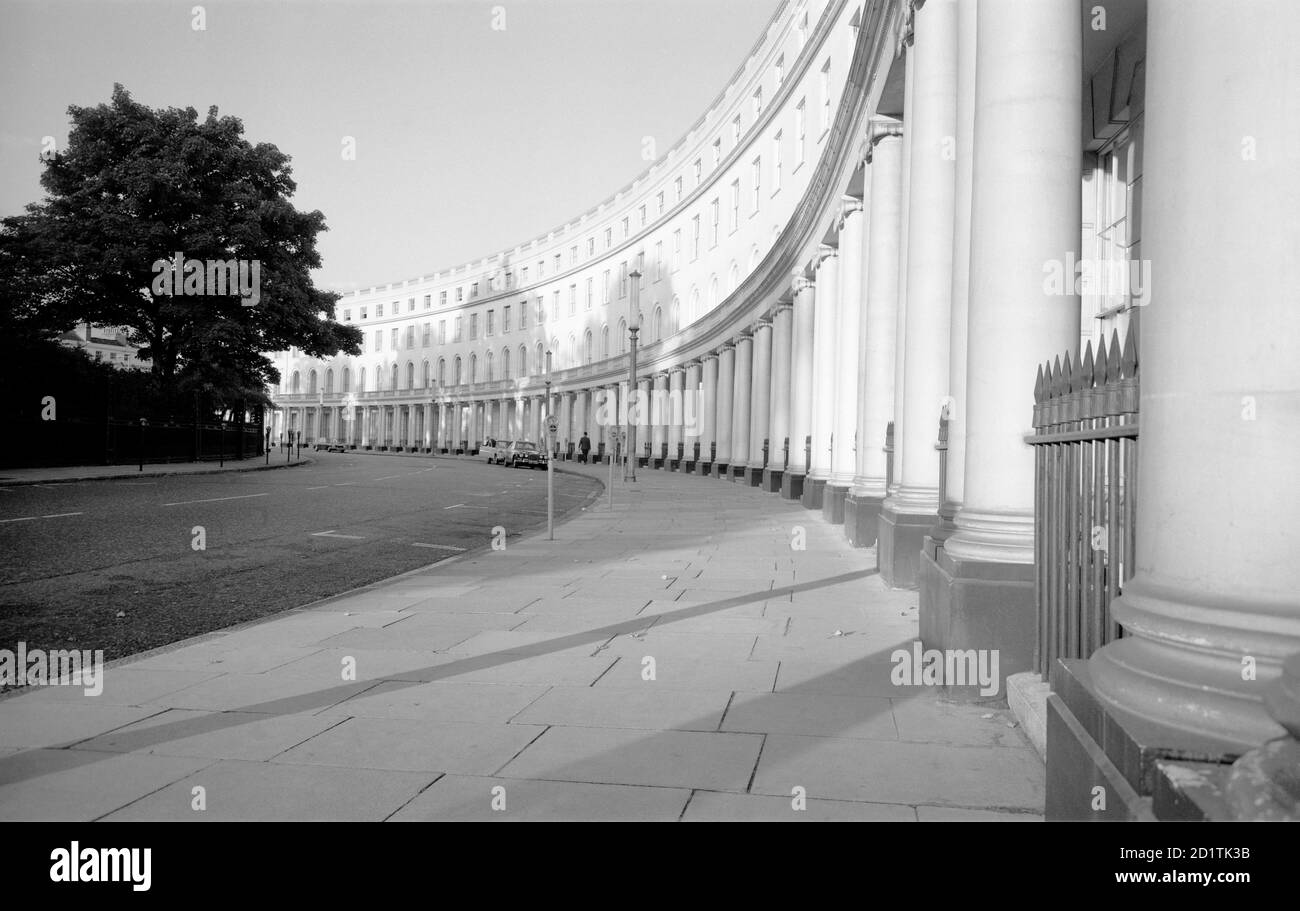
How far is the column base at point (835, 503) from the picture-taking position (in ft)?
53.1

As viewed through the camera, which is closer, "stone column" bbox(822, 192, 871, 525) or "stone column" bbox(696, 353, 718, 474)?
"stone column" bbox(822, 192, 871, 525)

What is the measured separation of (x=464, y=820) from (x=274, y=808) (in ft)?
2.39

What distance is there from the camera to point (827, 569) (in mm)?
10406

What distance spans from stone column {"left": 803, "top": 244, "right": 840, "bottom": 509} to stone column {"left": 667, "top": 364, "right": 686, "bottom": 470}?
79.8 feet

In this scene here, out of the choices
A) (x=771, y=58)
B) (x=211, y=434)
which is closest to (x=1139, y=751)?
(x=771, y=58)

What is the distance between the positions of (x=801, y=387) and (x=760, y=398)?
6.91 metres

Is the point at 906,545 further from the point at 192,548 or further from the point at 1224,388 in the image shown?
the point at 192,548

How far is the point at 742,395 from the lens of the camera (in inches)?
1374

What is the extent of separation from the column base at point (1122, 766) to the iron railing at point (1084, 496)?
63 centimetres

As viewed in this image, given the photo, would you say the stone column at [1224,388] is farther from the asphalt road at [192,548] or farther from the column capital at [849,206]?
the column capital at [849,206]

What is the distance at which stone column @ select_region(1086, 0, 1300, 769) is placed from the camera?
8.06 ft

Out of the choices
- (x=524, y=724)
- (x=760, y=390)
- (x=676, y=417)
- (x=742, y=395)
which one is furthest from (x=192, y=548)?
(x=676, y=417)

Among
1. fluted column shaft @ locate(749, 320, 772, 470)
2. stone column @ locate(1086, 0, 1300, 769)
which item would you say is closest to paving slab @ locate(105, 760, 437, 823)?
stone column @ locate(1086, 0, 1300, 769)

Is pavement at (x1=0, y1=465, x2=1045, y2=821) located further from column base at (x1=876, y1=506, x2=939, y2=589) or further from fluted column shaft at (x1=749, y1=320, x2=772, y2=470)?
fluted column shaft at (x1=749, y1=320, x2=772, y2=470)
